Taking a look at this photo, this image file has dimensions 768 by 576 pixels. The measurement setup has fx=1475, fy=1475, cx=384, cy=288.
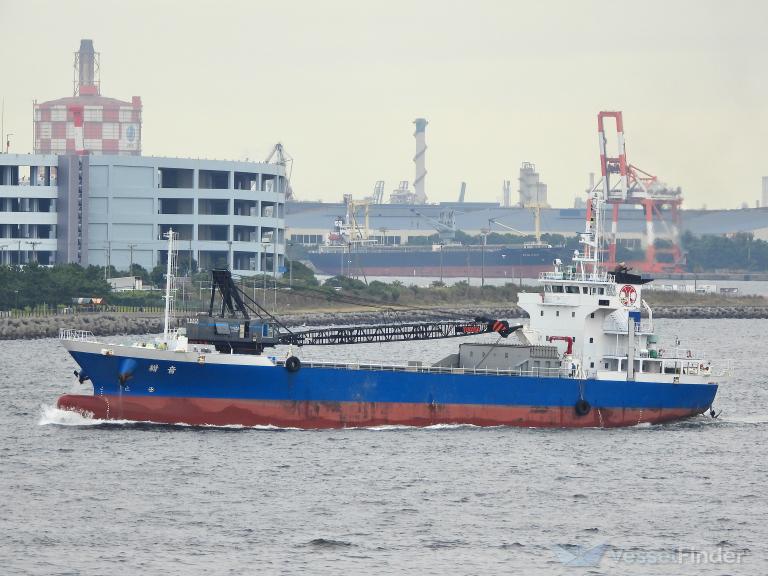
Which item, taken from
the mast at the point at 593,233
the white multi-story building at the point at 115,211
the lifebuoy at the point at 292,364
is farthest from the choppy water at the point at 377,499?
the white multi-story building at the point at 115,211

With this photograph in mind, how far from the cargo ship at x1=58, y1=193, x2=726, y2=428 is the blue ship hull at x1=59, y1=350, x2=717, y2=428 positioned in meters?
0.04

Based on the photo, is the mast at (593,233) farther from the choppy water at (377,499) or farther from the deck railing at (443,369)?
the choppy water at (377,499)

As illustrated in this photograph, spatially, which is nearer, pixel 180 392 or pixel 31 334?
pixel 180 392

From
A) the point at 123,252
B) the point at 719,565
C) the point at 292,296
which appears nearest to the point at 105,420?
the point at 719,565

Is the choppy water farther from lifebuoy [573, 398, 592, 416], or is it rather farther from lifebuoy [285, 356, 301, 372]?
lifebuoy [285, 356, 301, 372]

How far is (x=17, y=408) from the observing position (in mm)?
60156

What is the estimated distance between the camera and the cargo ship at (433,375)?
53719 mm

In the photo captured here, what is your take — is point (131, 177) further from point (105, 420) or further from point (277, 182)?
point (105, 420)

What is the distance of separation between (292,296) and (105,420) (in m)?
75.0

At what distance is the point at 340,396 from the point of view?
5494cm

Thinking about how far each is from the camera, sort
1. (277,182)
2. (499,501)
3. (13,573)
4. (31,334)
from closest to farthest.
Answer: (13,573) → (499,501) → (31,334) → (277,182)

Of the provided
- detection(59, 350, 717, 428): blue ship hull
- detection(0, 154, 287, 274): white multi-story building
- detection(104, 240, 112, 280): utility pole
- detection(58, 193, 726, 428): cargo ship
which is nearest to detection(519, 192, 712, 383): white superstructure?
detection(58, 193, 726, 428): cargo ship

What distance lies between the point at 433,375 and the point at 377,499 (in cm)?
1282

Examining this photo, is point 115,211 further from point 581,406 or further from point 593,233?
point 581,406
